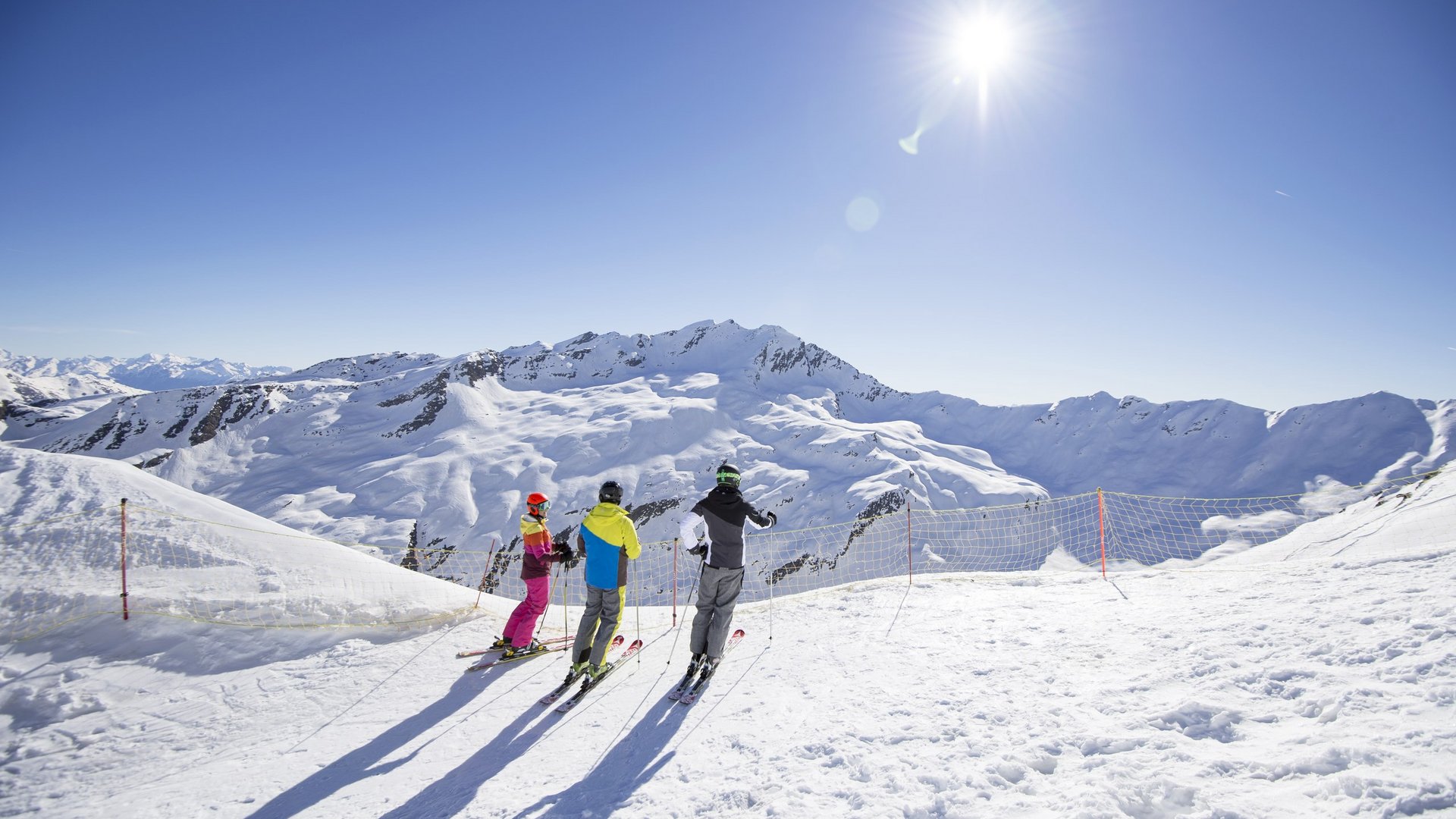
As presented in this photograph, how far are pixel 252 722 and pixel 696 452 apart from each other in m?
110

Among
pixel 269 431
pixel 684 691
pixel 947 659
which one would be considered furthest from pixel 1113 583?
pixel 269 431

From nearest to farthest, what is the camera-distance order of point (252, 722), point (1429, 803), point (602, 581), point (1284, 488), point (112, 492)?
point (1429, 803) < point (252, 722) < point (602, 581) < point (112, 492) < point (1284, 488)

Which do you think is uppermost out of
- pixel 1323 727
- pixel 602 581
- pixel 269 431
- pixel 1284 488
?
pixel 269 431

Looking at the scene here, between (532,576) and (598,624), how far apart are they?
5.29 feet

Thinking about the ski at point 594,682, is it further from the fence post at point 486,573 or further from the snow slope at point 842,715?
the fence post at point 486,573

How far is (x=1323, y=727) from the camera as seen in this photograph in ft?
11.7

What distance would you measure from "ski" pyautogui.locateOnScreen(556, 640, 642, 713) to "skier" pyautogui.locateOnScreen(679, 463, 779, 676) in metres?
1.19

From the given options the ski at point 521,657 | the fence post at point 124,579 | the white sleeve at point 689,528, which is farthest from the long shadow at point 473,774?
the fence post at point 124,579

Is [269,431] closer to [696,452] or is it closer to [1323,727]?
[696,452]

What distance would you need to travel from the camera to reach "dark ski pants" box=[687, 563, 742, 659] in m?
6.57

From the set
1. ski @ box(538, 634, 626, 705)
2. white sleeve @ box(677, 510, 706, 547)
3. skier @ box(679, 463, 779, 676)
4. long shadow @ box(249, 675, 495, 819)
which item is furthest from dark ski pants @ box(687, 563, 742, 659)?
long shadow @ box(249, 675, 495, 819)

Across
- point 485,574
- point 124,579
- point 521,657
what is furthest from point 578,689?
point 124,579

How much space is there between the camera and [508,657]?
762 centimetres

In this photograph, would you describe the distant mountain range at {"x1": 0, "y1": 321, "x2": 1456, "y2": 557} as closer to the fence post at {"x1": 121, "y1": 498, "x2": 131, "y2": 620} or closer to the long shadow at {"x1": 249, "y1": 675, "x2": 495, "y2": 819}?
the fence post at {"x1": 121, "y1": 498, "x2": 131, "y2": 620}
